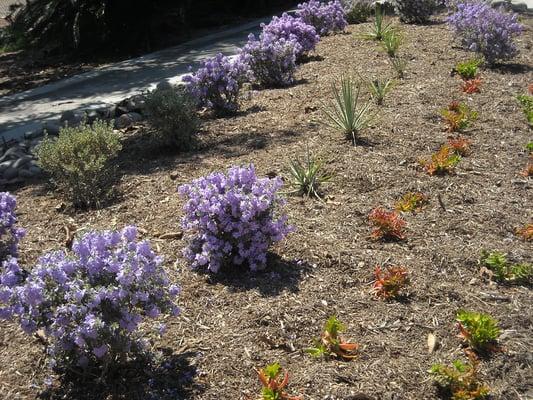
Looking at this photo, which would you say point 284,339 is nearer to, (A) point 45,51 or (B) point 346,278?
(B) point 346,278

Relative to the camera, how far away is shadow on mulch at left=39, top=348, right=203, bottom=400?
334 centimetres

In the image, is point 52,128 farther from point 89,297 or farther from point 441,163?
point 89,297

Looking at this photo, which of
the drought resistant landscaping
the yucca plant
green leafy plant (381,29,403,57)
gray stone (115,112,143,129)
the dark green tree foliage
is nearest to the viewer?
the drought resistant landscaping

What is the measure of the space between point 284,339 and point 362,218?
62.7 inches

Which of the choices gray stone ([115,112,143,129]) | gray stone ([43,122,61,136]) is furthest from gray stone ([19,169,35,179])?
gray stone ([115,112,143,129])

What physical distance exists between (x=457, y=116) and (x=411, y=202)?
6.37ft

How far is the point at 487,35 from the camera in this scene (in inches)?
352

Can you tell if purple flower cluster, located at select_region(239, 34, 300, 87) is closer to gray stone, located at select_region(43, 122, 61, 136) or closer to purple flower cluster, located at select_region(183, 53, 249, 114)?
purple flower cluster, located at select_region(183, 53, 249, 114)

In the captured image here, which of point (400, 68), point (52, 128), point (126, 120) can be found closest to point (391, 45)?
point (400, 68)

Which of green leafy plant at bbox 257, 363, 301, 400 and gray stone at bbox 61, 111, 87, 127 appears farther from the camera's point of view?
gray stone at bbox 61, 111, 87, 127

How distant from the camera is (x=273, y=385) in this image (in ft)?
10.4

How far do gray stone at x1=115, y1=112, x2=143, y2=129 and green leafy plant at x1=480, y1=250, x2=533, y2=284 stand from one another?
4729 mm

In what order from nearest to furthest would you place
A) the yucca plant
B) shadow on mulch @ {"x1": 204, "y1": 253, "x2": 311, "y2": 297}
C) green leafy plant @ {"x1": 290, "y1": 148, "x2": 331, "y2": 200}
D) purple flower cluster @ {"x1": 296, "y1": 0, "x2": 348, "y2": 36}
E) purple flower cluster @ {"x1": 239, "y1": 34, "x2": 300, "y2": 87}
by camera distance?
shadow on mulch @ {"x1": 204, "y1": 253, "x2": 311, "y2": 297} < green leafy plant @ {"x1": 290, "y1": 148, "x2": 331, "y2": 200} < the yucca plant < purple flower cluster @ {"x1": 239, "y1": 34, "x2": 300, "y2": 87} < purple flower cluster @ {"x1": 296, "y1": 0, "x2": 348, "y2": 36}

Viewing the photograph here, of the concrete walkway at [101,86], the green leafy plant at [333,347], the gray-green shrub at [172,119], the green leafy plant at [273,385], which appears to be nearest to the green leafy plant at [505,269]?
the green leafy plant at [333,347]
